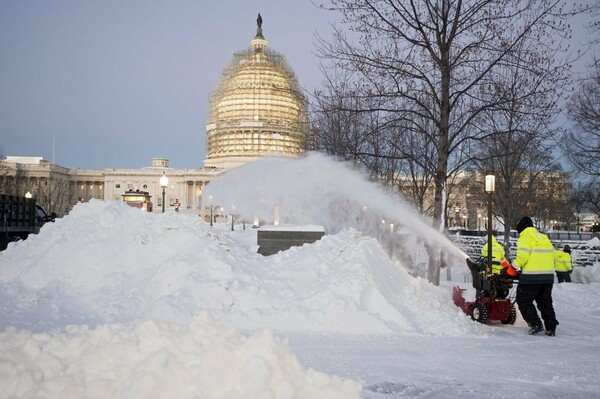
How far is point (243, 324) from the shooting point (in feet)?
34.4

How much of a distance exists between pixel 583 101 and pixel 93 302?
21.2m

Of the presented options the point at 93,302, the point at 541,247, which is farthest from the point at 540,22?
the point at 93,302

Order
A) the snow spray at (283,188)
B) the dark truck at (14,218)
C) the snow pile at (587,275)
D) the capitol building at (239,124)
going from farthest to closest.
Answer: the capitol building at (239,124), the dark truck at (14,218), the snow pile at (587,275), the snow spray at (283,188)

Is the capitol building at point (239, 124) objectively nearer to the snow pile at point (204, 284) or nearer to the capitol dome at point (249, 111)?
the capitol dome at point (249, 111)

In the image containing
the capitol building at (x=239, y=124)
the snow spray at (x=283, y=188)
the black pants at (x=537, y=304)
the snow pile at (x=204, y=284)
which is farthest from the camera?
the capitol building at (x=239, y=124)

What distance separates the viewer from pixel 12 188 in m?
67.8

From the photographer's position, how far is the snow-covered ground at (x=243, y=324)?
5.07 metres

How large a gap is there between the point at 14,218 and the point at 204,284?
17.8 m

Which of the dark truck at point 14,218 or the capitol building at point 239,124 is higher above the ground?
the capitol building at point 239,124

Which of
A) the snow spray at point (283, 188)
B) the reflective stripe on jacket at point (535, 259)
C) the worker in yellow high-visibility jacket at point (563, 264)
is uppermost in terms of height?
the snow spray at point (283, 188)

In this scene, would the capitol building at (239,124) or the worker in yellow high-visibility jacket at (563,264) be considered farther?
the capitol building at (239,124)

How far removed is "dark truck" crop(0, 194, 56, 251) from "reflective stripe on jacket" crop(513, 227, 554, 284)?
20.7m

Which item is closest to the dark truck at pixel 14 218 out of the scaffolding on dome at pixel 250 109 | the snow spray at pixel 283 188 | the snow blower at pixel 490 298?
the snow spray at pixel 283 188

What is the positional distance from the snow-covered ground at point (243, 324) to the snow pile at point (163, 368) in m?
0.01
